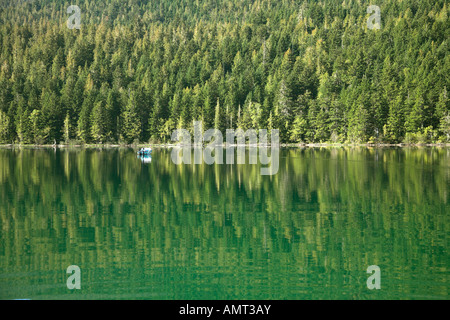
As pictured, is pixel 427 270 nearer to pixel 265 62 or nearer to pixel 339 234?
pixel 339 234

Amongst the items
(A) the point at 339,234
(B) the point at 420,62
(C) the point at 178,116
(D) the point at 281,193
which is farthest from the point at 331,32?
(A) the point at 339,234

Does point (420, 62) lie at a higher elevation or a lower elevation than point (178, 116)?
higher

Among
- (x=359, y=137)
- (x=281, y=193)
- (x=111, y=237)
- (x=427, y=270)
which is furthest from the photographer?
(x=359, y=137)

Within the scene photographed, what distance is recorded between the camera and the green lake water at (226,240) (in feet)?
46.7

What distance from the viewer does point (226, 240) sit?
19.3 meters

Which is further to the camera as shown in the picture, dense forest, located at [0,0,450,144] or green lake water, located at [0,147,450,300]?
dense forest, located at [0,0,450,144]

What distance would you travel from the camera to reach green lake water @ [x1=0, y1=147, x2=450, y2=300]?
1424cm

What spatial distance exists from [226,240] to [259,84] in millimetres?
142143

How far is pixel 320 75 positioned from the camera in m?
148

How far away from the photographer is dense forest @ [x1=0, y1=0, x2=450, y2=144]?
11506 centimetres

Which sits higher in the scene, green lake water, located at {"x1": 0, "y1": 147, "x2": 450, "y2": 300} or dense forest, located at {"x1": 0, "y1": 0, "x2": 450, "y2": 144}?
dense forest, located at {"x1": 0, "y1": 0, "x2": 450, "y2": 144}

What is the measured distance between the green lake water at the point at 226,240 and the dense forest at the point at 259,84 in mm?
83164

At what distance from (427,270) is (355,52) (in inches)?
5669

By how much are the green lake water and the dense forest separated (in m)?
83.2
